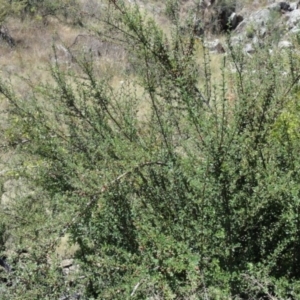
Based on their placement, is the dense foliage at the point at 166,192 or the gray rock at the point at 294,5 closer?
the dense foliage at the point at 166,192

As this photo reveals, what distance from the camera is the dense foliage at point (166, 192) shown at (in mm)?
2271

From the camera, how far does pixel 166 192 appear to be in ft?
8.88

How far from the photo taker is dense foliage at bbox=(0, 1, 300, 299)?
2.27 meters

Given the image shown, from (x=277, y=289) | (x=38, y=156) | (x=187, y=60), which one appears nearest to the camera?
(x=277, y=289)

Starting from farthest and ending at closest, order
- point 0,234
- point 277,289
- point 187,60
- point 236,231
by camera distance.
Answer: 1. point 0,234
2. point 187,60
3. point 236,231
4. point 277,289

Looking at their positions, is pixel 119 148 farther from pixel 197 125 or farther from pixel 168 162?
pixel 197 125

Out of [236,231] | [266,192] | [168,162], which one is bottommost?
[236,231]

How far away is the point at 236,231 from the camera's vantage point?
102 inches

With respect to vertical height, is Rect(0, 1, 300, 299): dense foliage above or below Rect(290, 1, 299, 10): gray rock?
Answer: below

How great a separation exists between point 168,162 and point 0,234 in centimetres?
197

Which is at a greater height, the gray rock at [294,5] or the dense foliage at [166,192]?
the gray rock at [294,5]

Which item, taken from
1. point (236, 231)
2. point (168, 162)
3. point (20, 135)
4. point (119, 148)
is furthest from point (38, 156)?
point (236, 231)

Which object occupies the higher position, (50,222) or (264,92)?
(264,92)

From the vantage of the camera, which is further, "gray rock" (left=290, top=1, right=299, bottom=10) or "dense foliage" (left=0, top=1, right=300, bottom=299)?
"gray rock" (left=290, top=1, right=299, bottom=10)
